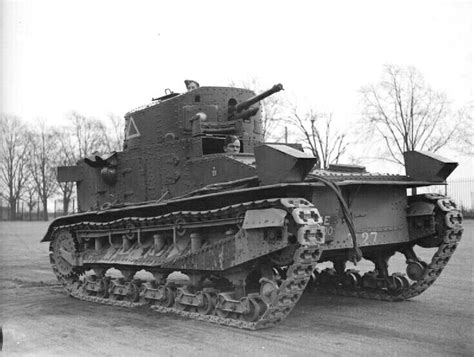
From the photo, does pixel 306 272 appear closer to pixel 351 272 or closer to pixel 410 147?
pixel 351 272

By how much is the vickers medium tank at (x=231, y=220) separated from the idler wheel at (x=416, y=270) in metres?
0.02

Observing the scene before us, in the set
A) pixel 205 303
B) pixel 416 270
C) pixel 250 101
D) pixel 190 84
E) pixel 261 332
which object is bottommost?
pixel 261 332

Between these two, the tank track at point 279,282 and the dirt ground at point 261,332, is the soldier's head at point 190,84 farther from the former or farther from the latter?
the dirt ground at point 261,332

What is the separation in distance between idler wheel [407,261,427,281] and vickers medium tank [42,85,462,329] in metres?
0.02

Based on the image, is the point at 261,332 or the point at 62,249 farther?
the point at 62,249

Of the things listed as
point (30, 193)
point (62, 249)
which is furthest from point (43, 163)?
point (62, 249)

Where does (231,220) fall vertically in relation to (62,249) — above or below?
above

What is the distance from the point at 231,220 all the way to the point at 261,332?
179 cm

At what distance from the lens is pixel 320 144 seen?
34.4 metres

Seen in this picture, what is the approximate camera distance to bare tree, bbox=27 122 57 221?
38369 millimetres

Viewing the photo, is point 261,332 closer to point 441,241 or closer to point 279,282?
point 279,282

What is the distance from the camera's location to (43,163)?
134 ft

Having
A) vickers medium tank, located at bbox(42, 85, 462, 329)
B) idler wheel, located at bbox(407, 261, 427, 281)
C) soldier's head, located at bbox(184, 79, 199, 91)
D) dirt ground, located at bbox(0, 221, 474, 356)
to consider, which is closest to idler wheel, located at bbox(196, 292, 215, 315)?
vickers medium tank, located at bbox(42, 85, 462, 329)

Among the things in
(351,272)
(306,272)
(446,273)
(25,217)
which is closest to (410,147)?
(446,273)
